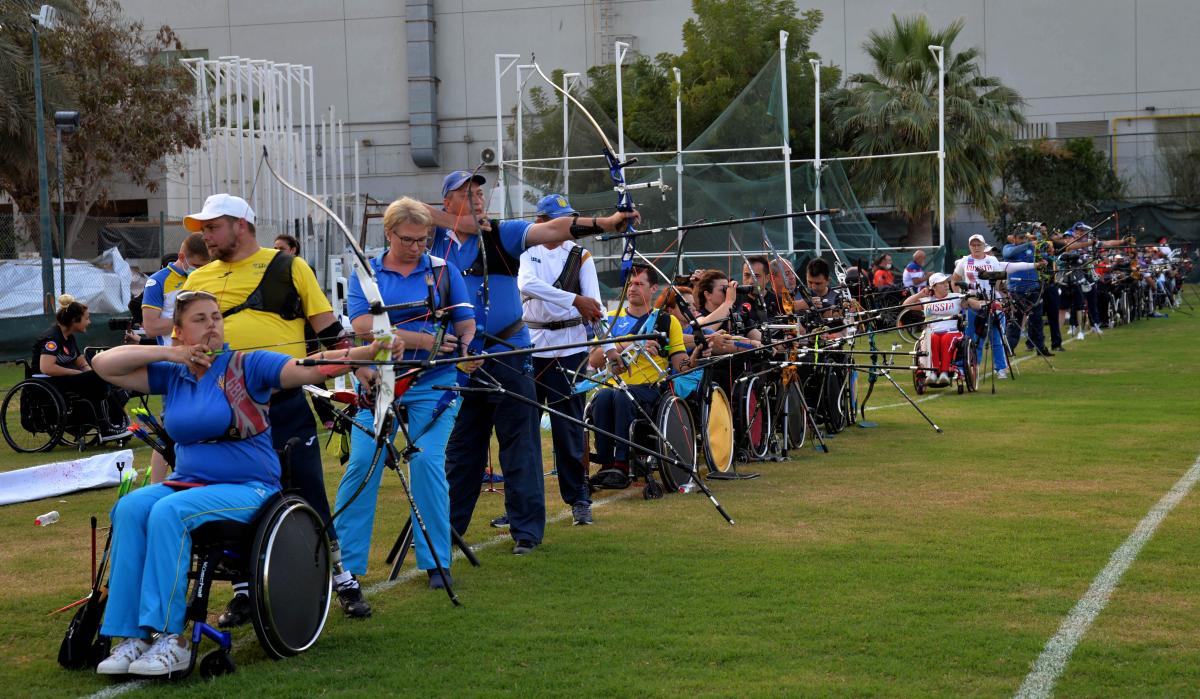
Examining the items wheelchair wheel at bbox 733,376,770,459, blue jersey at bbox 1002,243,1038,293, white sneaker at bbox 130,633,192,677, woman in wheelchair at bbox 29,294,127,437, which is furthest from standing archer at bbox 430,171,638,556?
blue jersey at bbox 1002,243,1038,293

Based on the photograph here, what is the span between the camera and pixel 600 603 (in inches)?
243

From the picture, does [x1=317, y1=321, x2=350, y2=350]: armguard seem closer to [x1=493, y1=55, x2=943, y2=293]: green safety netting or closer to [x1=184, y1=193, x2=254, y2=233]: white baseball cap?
[x1=184, y1=193, x2=254, y2=233]: white baseball cap

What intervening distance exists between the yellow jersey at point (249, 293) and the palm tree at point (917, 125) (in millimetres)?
29959

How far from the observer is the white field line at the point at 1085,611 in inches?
192

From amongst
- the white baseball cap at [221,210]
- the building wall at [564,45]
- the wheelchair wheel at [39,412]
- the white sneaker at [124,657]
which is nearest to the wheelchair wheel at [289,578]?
the white sneaker at [124,657]

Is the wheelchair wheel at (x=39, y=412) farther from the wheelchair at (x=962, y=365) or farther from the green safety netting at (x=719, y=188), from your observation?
the green safety netting at (x=719, y=188)

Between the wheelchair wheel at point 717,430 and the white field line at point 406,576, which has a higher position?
the wheelchair wheel at point 717,430

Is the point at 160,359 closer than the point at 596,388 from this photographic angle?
Yes

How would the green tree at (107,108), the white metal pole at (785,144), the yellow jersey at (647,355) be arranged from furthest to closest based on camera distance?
1. the green tree at (107,108)
2. the white metal pole at (785,144)
3. the yellow jersey at (647,355)

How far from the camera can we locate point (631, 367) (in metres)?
9.62

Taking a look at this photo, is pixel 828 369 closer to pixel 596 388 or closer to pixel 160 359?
pixel 596 388

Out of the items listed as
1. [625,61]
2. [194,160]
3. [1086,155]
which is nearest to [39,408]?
[194,160]

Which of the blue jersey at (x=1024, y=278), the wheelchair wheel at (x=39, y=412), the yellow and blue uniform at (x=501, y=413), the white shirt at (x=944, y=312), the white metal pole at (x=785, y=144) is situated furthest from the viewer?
the white metal pole at (x=785, y=144)

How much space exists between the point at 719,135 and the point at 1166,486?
16.3 meters
